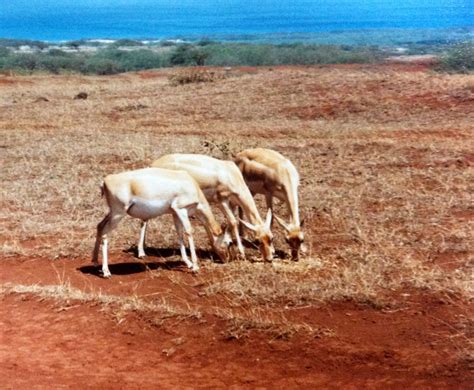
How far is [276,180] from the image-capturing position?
35.9 ft

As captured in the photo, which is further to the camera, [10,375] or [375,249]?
[375,249]

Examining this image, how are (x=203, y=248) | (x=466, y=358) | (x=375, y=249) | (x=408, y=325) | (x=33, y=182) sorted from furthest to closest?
1. (x=33, y=182)
2. (x=203, y=248)
3. (x=375, y=249)
4. (x=408, y=325)
5. (x=466, y=358)

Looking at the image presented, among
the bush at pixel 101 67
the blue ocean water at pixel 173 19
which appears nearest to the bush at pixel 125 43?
the blue ocean water at pixel 173 19

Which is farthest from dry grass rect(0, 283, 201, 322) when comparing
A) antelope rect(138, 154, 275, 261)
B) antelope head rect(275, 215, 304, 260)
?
antelope head rect(275, 215, 304, 260)

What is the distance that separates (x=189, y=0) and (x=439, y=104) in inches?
3705

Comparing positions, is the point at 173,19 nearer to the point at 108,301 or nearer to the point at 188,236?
the point at 188,236

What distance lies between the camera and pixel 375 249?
399 inches

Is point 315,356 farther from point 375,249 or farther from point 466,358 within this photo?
point 375,249

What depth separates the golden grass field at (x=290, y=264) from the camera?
7086 millimetres

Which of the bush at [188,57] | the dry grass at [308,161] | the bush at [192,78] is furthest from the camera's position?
the bush at [188,57]

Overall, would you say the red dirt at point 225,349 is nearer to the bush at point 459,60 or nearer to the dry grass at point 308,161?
the dry grass at point 308,161

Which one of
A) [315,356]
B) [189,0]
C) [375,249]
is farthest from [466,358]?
[189,0]

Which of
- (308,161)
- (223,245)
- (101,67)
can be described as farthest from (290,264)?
(101,67)

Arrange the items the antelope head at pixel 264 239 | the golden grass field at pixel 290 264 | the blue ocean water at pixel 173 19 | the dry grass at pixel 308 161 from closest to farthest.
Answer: the golden grass field at pixel 290 264
the dry grass at pixel 308 161
the antelope head at pixel 264 239
the blue ocean water at pixel 173 19
